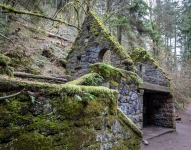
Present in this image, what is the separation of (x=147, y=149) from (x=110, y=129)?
4784 mm

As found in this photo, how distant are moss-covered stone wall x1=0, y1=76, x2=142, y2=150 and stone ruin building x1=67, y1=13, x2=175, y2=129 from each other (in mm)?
2932

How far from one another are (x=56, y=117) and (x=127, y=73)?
4979 mm

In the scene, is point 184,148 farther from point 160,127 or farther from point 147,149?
point 160,127

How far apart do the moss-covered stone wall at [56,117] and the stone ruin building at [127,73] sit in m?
2.93

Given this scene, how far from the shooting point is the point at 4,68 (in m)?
2.32

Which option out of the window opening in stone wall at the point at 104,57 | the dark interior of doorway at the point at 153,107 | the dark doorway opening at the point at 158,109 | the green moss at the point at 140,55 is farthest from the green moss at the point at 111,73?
the dark interior of doorway at the point at 153,107

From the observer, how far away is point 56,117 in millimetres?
2088

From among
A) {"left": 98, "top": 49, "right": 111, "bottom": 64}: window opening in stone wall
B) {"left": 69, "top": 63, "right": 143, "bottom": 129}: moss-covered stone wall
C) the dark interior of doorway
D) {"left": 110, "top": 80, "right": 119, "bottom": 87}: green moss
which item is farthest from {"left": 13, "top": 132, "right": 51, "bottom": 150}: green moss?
the dark interior of doorway

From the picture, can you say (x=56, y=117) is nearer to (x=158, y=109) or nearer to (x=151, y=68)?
(x=151, y=68)

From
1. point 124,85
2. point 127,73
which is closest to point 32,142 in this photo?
point 124,85

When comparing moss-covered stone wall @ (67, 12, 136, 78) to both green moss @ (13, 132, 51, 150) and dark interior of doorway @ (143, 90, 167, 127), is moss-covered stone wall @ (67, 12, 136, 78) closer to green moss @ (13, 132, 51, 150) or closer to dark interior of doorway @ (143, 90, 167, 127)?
dark interior of doorway @ (143, 90, 167, 127)

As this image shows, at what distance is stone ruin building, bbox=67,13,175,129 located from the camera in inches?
259

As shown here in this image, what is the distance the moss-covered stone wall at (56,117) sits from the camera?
5.72ft

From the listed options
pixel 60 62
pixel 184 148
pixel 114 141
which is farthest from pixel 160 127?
pixel 114 141
